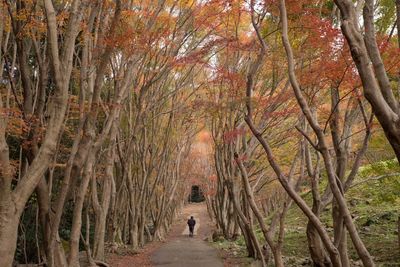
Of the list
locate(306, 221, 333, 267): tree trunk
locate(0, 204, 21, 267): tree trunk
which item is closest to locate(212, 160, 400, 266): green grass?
locate(306, 221, 333, 267): tree trunk

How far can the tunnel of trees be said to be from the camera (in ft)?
16.6

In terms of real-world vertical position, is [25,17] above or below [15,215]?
above

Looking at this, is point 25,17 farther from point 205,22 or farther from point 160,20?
point 205,22

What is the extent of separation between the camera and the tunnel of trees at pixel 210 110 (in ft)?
16.6

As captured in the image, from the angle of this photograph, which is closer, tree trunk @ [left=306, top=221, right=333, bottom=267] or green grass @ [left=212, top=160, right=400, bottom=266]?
tree trunk @ [left=306, top=221, right=333, bottom=267]

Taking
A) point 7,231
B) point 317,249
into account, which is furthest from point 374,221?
point 7,231

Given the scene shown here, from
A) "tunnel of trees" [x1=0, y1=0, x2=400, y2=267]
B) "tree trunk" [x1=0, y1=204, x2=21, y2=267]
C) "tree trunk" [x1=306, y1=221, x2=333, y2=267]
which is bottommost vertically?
"tree trunk" [x1=306, y1=221, x2=333, y2=267]

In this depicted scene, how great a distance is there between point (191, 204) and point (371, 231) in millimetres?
58789

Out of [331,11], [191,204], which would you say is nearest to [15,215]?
[331,11]

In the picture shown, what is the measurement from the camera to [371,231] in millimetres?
14836

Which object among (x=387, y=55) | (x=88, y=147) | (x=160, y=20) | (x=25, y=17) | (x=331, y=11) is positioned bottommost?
(x=88, y=147)

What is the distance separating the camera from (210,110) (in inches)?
558

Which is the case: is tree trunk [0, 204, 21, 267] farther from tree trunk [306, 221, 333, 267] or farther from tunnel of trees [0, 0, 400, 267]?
tree trunk [306, 221, 333, 267]

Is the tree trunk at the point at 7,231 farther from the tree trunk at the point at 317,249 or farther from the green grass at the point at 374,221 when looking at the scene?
the green grass at the point at 374,221
